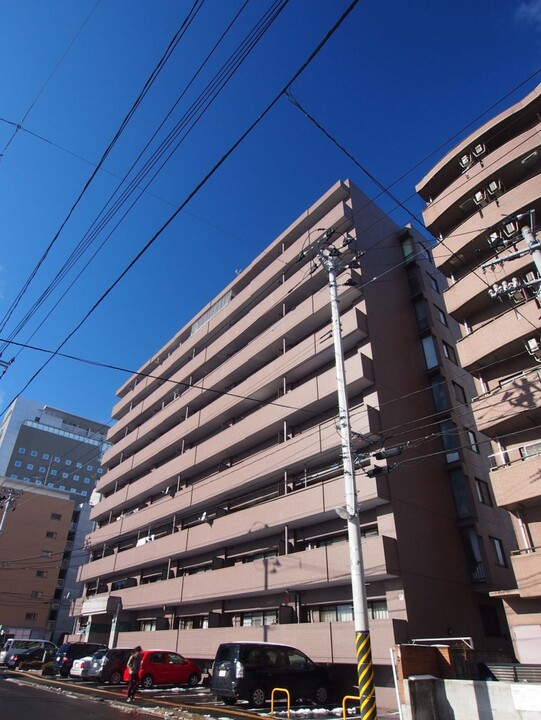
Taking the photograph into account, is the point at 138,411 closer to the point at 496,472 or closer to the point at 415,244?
the point at 415,244

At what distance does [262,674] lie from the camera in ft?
47.0

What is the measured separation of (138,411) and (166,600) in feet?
65.5

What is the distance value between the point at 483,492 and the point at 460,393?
17.1 ft

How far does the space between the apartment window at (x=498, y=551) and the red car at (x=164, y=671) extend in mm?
14567

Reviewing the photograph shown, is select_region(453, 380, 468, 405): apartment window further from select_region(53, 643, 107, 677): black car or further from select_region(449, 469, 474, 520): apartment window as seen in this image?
select_region(53, 643, 107, 677): black car

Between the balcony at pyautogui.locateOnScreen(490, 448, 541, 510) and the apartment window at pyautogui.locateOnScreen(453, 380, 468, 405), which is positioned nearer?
the balcony at pyautogui.locateOnScreen(490, 448, 541, 510)

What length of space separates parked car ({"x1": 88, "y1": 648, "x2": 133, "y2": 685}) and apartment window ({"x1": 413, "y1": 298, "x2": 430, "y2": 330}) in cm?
2205

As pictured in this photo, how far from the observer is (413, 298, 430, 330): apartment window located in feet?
86.6

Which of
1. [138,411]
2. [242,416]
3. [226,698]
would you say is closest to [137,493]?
[138,411]

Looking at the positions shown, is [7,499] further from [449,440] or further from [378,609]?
[449,440]

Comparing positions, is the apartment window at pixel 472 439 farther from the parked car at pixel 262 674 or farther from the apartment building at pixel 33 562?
the apartment building at pixel 33 562

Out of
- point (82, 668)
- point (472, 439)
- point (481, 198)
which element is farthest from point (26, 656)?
point (481, 198)

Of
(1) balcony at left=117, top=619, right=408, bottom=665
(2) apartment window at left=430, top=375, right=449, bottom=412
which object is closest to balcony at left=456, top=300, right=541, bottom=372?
(2) apartment window at left=430, top=375, right=449, bottom=412

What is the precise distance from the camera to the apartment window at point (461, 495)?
21703 mm
